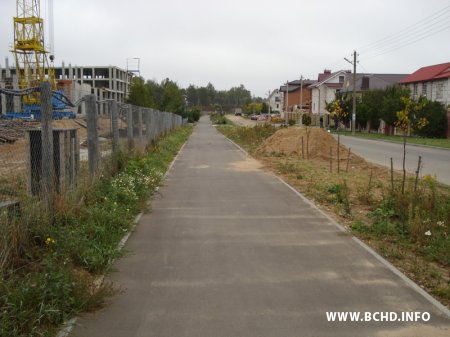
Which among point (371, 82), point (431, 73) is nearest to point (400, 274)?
point (431, 73)

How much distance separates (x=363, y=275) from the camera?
5641 millimetres

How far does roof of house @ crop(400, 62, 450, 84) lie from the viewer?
48.1 metres

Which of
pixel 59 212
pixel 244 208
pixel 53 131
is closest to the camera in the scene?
pixel 59 212

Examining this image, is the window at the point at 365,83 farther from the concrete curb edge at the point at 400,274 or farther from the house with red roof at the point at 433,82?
the concrete curb edge at the point at 400,274

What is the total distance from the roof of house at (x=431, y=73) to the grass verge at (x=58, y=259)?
4614 centimetres

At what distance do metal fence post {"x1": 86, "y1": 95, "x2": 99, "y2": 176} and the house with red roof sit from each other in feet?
138

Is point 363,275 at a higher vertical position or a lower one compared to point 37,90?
lower

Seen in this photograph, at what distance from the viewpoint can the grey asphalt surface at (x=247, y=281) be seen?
429 cm

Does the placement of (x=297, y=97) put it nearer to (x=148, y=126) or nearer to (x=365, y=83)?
(x=365, y=83)

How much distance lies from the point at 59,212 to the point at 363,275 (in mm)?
4116

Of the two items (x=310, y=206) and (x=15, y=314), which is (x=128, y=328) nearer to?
(x=15, y=314)

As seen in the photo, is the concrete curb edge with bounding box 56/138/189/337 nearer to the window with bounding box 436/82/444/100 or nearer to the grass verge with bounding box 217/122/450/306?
the grass verge with bounding box 217/122/450/306

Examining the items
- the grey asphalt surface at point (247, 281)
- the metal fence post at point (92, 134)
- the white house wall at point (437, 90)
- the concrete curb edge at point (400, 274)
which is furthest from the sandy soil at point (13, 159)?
the white house wall at point (437, 90)

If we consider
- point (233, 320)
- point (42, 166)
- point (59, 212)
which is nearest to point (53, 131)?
point (42, 166)
